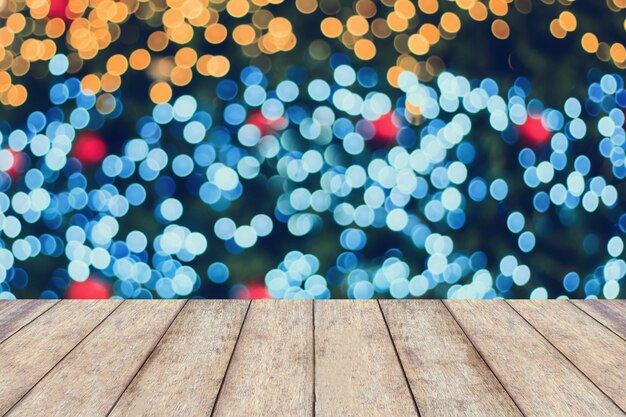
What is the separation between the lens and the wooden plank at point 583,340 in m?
1.23

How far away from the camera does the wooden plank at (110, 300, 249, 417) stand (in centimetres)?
111

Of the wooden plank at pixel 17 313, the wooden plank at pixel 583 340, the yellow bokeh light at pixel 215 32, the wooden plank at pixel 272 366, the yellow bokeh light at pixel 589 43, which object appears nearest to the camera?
the wooden plank at pixel 272 366

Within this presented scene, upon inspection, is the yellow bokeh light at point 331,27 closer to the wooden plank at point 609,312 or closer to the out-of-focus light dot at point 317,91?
the out-of-focus light dot at point 317,91

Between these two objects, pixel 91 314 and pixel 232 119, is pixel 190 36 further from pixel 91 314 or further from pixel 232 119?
pixel 91 314

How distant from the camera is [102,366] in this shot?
50.0 inches

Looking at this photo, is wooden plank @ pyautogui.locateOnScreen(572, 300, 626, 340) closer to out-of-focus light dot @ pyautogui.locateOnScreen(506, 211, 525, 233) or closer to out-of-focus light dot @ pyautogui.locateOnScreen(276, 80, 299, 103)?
out-of-focus light dot @ pyautogui.locateOnScreen(506, 211, 525, 233)

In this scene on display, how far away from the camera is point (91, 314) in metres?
1.60

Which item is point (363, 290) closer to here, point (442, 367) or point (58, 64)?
point (442, 367)

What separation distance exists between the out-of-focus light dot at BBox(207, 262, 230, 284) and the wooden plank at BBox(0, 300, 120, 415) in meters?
0.23

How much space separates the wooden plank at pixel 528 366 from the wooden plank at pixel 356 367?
18cm

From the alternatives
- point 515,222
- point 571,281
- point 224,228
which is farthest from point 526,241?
point 224,228

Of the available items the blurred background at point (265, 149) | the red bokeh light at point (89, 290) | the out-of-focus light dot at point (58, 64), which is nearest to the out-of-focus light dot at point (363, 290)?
the blurred background at point (265, 149)

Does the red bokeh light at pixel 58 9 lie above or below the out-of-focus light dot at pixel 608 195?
above

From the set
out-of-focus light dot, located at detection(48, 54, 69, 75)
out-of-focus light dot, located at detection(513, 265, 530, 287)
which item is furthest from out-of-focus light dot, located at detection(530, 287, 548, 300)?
out-of-focus light dot, located at detection(48, 54, 69, 75)
